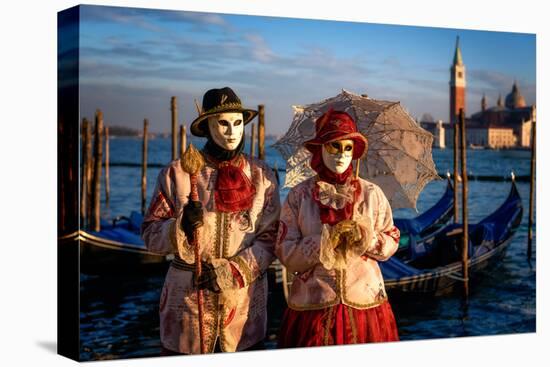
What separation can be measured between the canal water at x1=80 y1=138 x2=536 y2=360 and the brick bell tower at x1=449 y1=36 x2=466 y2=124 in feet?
1.06

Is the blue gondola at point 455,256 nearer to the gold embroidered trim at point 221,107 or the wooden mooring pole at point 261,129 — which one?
the wooden mooring pole at point 261,129

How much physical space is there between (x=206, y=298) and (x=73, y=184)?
998 millimetres

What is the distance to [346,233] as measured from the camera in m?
6.31

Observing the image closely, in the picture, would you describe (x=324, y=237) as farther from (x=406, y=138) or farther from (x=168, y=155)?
(x=168, y=155)

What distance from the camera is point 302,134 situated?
683 cm

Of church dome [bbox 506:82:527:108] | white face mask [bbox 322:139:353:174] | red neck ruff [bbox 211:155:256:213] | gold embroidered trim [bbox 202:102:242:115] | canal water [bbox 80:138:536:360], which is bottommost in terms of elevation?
canal water [bbox 80:138:536:360]

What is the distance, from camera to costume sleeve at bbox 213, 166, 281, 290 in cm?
629

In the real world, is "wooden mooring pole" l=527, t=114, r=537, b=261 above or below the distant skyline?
below

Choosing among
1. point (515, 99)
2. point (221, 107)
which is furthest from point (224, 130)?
point (515, 99)

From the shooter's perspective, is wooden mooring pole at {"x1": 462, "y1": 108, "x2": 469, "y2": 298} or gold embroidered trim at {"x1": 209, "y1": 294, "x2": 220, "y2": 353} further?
wooden mooring pole at {"x1": 462, "y1": 108, "x2": 469, "y2": 298}

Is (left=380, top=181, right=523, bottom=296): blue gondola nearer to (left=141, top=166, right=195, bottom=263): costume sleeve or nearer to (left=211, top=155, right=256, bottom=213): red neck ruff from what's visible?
(left=211, top=155, right=256, bottom=213): red neck ruff

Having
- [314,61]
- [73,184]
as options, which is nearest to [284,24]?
[314,61]

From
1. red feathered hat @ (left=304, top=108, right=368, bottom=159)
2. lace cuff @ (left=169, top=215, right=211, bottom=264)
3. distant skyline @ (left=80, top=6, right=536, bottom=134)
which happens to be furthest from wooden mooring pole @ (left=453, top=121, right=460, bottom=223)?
lace cuff @ (left=169, top=215, right=211, bottom=264)

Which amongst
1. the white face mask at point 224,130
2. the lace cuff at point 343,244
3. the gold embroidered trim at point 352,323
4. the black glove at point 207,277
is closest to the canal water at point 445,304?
the white face mask at point 224,130
